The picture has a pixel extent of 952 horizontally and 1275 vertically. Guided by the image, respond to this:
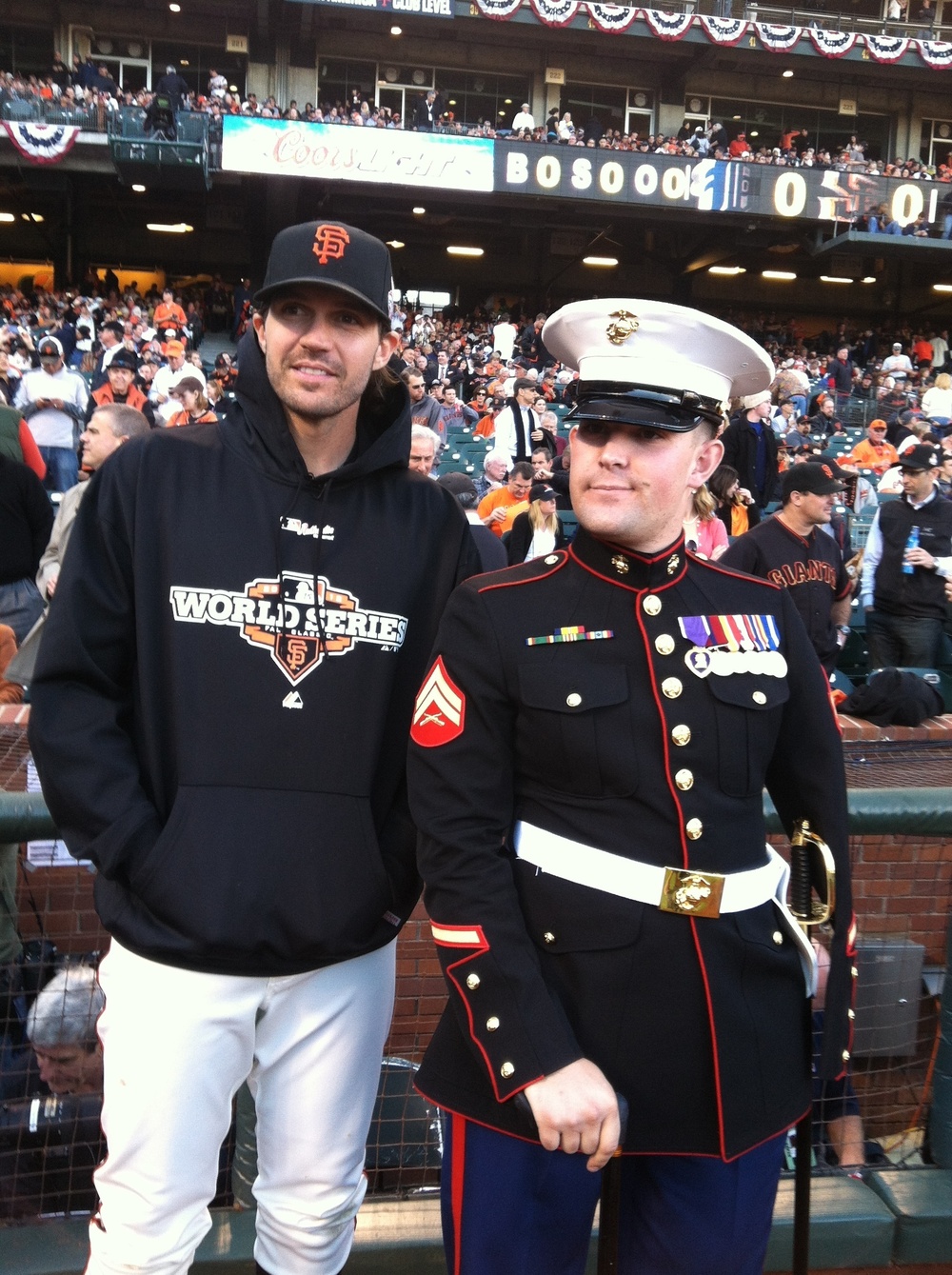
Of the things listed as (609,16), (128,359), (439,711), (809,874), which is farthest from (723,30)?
(439,711)

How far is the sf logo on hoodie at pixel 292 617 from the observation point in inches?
71.5

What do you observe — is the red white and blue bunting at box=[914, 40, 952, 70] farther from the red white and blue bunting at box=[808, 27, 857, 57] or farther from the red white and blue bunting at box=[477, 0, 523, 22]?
the red white and blue bunting at box=[477, 0, 523, 22]

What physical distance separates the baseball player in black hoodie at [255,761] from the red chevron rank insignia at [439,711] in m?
0.24

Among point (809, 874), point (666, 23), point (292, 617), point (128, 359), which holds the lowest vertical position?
point (809, 874)

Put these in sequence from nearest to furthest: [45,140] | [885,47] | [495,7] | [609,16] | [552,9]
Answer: [45,140] → [495,7] → [552,9] → [609,16] → [885,47]

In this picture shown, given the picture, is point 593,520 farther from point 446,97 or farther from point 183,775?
point 446,97

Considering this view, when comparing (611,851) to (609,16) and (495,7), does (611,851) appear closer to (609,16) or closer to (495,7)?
(495,7)

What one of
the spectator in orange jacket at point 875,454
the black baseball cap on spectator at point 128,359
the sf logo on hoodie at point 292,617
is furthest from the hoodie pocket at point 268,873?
the spectator in orange jacket at point 875,454

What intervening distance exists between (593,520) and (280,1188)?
47.2 inches

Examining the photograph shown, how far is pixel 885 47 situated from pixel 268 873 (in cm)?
3277

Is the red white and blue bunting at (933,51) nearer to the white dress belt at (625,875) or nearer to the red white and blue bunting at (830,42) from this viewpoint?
the red white and blue bunting at (830,42)

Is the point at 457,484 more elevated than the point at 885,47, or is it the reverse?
the point at 885,47

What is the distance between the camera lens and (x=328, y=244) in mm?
1852

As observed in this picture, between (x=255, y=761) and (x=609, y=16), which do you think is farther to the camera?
(x=609, y=16)
